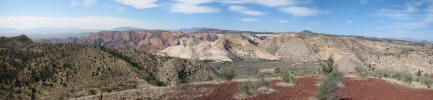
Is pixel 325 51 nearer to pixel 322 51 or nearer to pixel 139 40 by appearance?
pixel 322 51

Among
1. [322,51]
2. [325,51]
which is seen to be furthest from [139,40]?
[325,51]

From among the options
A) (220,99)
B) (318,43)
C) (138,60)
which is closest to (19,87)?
(138,60)

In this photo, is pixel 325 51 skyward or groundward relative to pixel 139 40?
groundward

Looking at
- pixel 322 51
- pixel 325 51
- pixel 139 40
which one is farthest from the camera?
pixel 139 40

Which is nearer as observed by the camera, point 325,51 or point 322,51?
point 325,51

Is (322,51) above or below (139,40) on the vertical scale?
below

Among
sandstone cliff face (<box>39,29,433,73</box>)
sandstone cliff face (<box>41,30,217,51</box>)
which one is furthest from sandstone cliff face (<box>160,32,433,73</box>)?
sandstone cliff face (<box>41,30,217,51</box>)

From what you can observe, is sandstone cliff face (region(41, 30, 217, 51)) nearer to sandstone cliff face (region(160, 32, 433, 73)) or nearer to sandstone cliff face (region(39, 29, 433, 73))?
sandstone cliff face (region(39, 29, 433, 73))

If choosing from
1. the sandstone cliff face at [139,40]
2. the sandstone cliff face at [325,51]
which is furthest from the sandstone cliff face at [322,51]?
the sandstone cliff face at [139,40]

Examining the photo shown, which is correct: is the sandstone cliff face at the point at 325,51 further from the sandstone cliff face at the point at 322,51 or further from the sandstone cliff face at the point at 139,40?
the sandstone cliff face at the point at 139,40

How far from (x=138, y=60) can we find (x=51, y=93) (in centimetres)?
1328

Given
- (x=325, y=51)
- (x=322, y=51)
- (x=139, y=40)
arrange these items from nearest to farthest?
(x=325, y=51) < (x=322, y=51) < (x=139, y=40)

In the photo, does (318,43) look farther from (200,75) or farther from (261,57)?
(200,75)

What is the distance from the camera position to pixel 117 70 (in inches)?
1083
